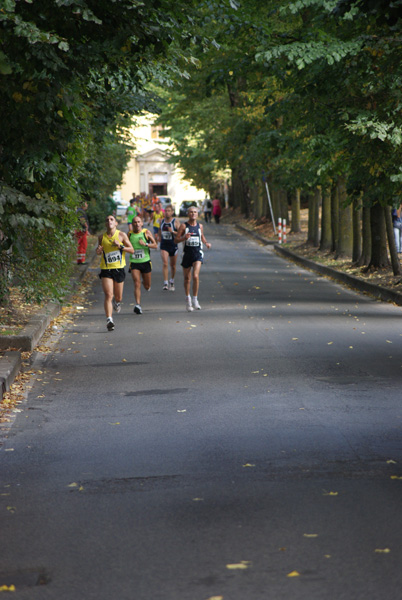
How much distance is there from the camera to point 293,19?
92.3 ft

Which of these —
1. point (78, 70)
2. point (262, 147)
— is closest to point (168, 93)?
point (262, 147)

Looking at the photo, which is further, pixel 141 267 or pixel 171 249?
pixel 171 249

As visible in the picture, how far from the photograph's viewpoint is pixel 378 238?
955 inches

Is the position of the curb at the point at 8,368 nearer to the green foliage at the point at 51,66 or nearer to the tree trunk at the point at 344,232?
the green foliage at the point at 51,66

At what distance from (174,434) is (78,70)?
13.6 feet

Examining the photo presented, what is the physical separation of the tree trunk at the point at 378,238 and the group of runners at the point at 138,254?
5088 mm

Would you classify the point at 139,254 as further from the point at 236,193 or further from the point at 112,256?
the point at 236,193

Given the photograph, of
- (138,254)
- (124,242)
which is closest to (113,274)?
(124,242)

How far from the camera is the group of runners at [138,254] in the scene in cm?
1612

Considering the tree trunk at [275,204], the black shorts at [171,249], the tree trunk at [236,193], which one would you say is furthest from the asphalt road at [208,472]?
the tree trunk at [236,193]

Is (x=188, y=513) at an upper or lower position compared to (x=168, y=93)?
lower

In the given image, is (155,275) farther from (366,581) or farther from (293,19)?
(366,581)

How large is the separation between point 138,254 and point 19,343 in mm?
6281

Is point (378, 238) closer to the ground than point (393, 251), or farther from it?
farther from it
